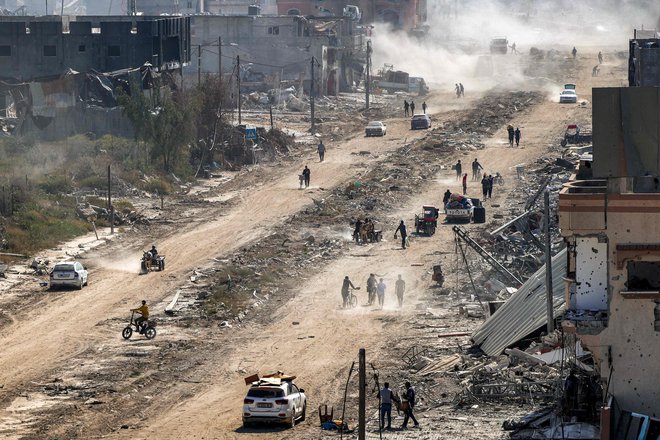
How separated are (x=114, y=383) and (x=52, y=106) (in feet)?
161

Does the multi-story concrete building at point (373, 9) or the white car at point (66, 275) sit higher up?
the multi-story concrete building at point (373, 9)

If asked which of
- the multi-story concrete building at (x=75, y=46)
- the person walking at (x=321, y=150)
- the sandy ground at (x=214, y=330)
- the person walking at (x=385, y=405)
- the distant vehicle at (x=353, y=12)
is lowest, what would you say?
the sandy ground at (x=214, y=330)

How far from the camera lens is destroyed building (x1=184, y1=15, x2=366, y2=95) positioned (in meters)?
115

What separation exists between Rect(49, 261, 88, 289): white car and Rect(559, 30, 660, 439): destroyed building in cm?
2597

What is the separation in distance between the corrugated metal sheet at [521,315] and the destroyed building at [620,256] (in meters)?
7.64

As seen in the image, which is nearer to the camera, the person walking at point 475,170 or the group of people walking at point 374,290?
the group of people walking at point 374,290

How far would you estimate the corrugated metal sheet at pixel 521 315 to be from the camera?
38694mm

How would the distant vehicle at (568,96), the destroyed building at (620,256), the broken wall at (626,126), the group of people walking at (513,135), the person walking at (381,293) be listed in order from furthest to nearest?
1. the distant vehicle at (568,96)
2. the group of people walking at (513,135)
3. the person walking at (381,293)
4. the broken wall at (626,126)
5. the destroyed building at (620,256)

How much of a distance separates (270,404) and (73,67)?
61.0m

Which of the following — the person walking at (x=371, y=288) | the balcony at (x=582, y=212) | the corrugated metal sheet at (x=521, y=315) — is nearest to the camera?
the balcony at (x=582, y=212)

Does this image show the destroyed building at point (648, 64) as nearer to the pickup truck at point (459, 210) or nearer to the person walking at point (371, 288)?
the person walking at point (371, 288)

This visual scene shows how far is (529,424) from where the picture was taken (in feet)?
107

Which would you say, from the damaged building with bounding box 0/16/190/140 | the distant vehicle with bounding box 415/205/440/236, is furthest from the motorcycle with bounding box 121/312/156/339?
the damaged building with bounding box 0/16/190/140

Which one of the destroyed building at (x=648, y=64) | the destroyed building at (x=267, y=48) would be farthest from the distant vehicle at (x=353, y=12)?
the destroyed building at (x=648, y=64)
